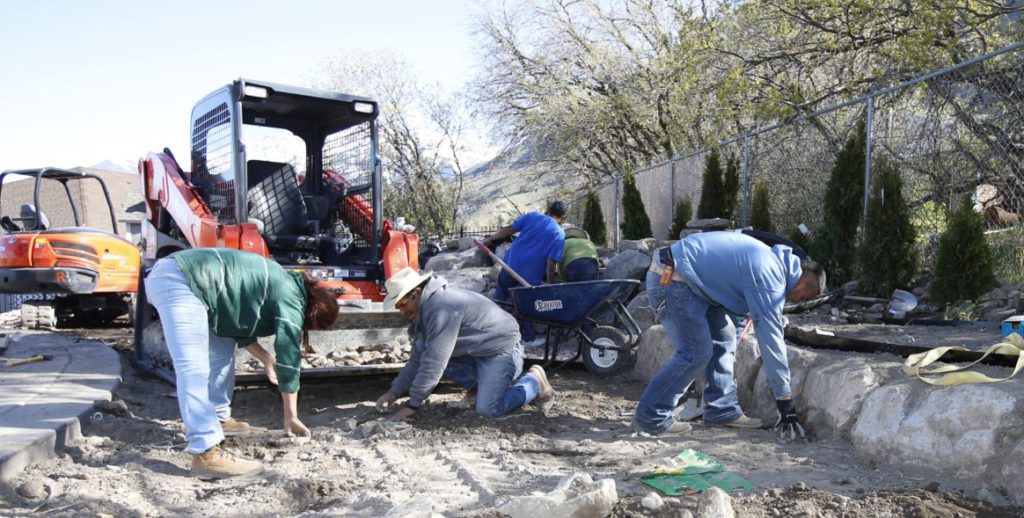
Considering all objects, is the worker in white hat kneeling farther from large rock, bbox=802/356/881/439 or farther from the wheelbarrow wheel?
large rock, bbox=802/356/881/439

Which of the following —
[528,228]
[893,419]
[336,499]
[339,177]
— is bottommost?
[336,499]

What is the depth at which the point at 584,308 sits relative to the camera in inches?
234

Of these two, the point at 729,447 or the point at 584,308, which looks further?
the point at 584,308

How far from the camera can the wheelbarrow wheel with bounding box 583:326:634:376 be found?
6031 millimetres

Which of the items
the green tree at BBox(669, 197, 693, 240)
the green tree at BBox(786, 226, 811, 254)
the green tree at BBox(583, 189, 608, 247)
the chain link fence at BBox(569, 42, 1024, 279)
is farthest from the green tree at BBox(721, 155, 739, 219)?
the green tree at BBox(583, 189, 608, 247)

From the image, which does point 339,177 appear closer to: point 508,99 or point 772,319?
point 772,319

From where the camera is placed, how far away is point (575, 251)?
7.23 m

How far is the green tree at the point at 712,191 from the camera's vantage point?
9.47 m

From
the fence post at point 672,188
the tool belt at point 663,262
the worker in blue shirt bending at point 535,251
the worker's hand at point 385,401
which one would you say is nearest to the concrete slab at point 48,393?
the worker's hand at point 385,401

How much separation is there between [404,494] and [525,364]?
3403 millimetres

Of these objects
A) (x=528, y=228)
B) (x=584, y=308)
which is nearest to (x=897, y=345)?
(x=584, y=308)

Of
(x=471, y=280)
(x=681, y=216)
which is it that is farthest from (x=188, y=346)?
(x=681, y=216)

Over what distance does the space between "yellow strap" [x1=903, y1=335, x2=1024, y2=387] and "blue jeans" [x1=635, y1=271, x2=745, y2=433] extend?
3.21ft

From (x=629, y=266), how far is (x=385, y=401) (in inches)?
175
